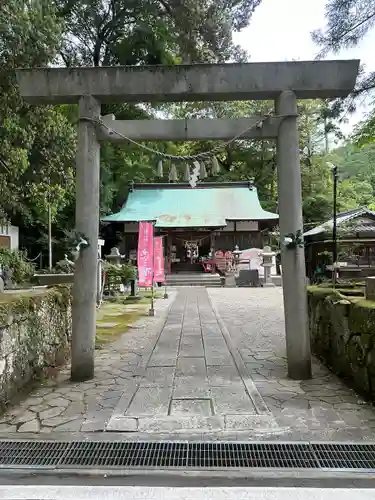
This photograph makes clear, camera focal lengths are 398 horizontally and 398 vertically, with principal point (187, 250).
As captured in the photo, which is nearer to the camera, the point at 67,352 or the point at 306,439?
the point at 306,439

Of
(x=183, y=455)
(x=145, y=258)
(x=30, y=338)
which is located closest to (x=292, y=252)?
(x=183, y=455)

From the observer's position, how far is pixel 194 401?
12.9 ft

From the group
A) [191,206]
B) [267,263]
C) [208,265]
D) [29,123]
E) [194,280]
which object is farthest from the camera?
[191,206]

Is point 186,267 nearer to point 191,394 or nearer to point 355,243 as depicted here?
point 355,243

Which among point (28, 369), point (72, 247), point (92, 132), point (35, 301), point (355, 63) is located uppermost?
point (355, 63)

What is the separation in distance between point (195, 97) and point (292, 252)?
87.5 inches

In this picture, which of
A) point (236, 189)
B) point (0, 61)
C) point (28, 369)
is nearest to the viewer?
point (28, 369)

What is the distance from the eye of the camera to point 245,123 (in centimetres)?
499

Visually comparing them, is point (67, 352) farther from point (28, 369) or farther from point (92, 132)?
point (92, 132)

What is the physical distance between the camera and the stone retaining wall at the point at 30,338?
3.79 meters

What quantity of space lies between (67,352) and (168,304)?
7.09 metres

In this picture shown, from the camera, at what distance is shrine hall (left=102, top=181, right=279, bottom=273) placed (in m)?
23.5

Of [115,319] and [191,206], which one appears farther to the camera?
[191,206]

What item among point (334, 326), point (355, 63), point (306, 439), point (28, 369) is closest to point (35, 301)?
point (28, 369)
